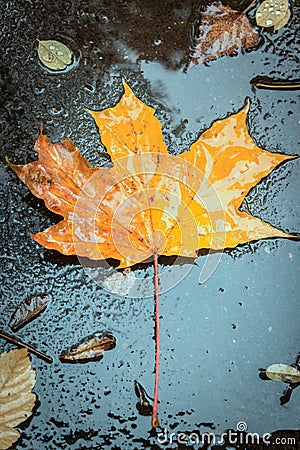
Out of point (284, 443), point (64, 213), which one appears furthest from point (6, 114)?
point (284, 443)

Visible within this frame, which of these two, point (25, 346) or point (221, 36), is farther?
point (221, 36)

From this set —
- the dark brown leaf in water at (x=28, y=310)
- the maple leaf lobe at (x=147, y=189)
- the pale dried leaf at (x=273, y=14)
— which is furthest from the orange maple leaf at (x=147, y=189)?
the pale dried leaf at (x=273, y=14)

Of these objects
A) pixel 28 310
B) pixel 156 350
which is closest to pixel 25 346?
pixel 28 310

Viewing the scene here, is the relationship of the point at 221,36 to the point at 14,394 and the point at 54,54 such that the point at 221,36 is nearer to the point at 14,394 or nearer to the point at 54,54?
the point at 54,54

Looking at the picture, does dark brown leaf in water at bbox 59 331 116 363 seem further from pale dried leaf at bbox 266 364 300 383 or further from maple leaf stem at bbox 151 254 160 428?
pale dried leaf at bbox 266 364 300 383

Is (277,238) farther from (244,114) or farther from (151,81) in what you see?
(151,81)

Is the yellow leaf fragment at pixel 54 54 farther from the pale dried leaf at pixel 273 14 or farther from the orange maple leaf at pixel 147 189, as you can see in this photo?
the pale dried leaf at pixel 273 14

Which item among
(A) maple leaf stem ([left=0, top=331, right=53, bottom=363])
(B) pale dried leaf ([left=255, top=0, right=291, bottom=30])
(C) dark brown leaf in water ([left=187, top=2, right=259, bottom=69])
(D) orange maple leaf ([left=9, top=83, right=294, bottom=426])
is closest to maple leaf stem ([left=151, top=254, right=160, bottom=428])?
(D) orange maple leaf ([left=9, top=83, right=294, bottom=426])
